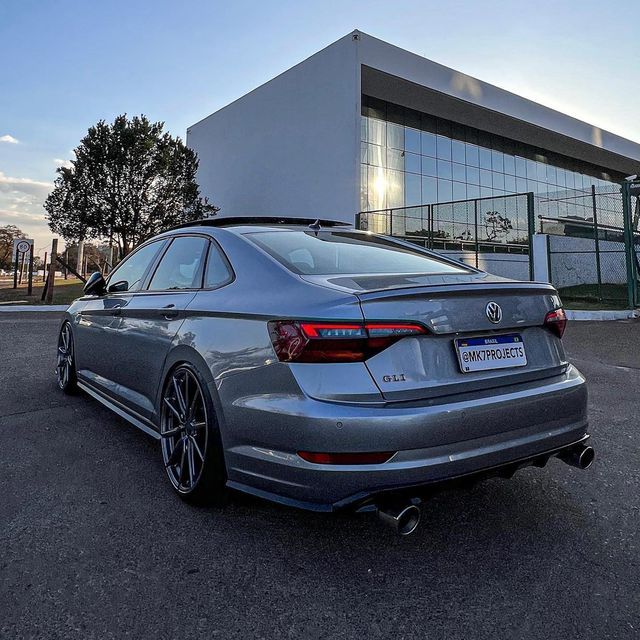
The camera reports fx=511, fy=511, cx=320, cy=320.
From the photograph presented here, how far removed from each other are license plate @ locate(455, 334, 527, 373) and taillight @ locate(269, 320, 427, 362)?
10.2 inches

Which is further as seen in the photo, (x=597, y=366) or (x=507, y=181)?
(x=507, y=181)

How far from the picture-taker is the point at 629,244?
12648mm

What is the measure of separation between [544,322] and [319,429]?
1.25m

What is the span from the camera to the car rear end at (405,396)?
187cm

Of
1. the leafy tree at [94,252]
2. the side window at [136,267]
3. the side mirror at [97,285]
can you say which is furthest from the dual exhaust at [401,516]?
the leafy tree at [94,252]

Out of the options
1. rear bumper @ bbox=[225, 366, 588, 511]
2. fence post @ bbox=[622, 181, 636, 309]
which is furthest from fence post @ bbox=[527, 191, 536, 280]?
rear bumper @ bbox=[225, 366, 588, 511]

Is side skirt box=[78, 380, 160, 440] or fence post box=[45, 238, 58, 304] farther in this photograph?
fence post box=[45, 238, 58, 304]

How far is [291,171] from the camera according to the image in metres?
23.9

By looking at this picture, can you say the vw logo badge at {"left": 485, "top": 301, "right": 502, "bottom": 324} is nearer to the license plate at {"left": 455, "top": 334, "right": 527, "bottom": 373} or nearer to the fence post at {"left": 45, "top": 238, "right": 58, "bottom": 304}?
the license plate at {"left": 455, "top": 334, "right": 527, "bottom": 373}

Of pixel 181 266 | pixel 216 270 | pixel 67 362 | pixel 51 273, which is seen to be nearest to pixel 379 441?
pixel 216 270

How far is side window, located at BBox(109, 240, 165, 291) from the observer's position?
12.0 feet

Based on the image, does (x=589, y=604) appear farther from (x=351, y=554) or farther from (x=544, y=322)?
(x=544, y=322)

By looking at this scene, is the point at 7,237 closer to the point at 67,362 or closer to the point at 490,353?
the point at 67,362

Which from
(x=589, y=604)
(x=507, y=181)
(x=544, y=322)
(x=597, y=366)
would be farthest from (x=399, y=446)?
(x=507, y=181)
